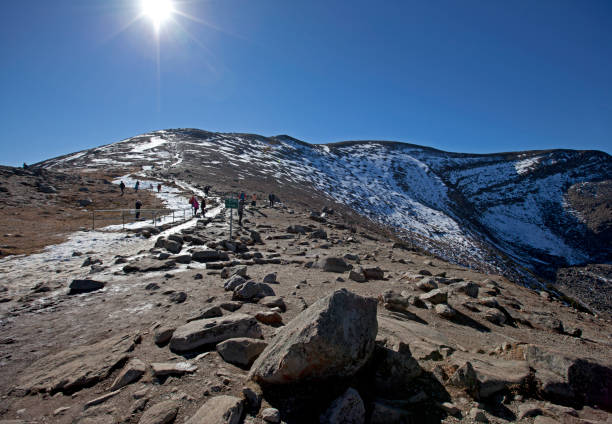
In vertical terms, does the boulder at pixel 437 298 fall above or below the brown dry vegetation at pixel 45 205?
below

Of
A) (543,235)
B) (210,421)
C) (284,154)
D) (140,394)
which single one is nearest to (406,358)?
(210,421)

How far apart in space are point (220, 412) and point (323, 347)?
1.34 metres

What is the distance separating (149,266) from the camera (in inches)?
432

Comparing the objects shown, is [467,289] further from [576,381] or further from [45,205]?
[45,205]

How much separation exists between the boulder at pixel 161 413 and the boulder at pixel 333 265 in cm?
857

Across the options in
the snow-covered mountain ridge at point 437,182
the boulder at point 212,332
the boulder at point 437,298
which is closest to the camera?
the boulder at point 212,332

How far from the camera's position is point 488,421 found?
320 cm

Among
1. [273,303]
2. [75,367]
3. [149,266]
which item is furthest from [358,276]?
[149,266]

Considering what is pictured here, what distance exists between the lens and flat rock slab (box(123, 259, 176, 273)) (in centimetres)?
1067

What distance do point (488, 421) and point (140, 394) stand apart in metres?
4.35

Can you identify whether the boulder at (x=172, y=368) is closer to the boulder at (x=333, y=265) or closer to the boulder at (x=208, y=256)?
the boulder at (x=333, y=265)

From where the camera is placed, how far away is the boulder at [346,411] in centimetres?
298

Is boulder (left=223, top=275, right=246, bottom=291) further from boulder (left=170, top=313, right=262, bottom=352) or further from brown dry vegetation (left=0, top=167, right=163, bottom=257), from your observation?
brown dry vegetation (left=0, top=167, right=163, bottom=257)

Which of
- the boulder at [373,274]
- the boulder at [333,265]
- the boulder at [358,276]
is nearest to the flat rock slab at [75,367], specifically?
the boulder at [358,276]
